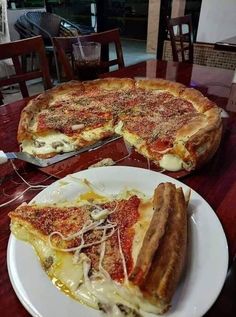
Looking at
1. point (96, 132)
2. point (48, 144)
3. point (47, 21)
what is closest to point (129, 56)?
point (47, 21)

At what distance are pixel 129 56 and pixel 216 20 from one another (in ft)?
7.45

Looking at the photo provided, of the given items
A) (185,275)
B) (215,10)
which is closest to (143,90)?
(185,275)

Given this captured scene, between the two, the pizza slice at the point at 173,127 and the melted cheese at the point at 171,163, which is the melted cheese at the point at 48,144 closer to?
the pizza slice at the point at 173,127

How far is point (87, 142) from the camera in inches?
49.1

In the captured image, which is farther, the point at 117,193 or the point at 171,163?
the point at 171,163

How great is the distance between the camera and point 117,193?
88cm

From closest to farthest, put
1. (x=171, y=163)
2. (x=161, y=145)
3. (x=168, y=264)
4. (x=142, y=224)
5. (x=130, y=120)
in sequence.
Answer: (x=168, y=264) < (x=142, y=224) < (x=171, y=163) < (x=161, y=145) < (x=130, y=120)

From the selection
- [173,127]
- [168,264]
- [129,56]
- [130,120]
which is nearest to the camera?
[168,264]

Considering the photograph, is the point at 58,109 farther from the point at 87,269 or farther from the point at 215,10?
the point at 215,10

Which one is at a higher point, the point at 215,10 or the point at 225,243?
the point at 215,10

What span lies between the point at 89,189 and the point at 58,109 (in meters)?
0.72

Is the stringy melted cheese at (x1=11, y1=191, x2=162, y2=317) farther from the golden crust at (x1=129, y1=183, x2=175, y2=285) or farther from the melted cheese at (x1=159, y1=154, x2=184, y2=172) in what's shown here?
the melted cheese at (x1=159, y1=154, x2=184, y2=172)

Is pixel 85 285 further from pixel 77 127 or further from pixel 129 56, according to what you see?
pixel 129 56

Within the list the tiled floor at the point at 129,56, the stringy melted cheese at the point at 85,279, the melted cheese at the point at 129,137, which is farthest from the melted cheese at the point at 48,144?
the tiled floor at the point at 129,56
